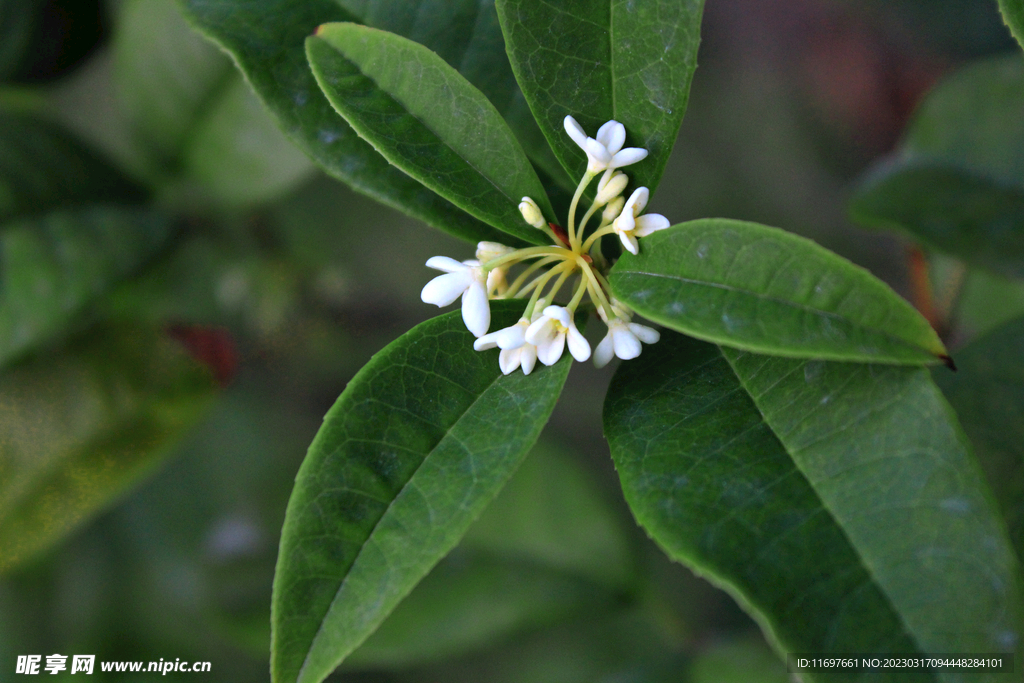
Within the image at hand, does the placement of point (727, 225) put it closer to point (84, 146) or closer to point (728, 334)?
point (728, 334)

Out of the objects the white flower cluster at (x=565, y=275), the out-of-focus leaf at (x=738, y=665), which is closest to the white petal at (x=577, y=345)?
the white flower cluster at (x=565, y=275)

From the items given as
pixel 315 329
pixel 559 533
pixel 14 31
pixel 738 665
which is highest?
pixel 14 31

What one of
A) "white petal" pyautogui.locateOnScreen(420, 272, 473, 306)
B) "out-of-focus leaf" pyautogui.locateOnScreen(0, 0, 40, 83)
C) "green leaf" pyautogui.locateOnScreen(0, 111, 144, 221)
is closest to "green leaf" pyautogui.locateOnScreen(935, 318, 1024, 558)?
"white petal" pyautogui.locateOnScreen(420, 272, 473, 306)

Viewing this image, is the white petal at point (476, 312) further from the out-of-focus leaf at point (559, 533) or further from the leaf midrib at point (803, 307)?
the out-of-focus leaf at point (559, 533)

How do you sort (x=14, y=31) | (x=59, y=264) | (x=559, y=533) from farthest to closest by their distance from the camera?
(x=559, y=533)
(x=14, y=31)
(x=59, y=264)

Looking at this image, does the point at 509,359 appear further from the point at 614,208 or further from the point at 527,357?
the point at 614,208

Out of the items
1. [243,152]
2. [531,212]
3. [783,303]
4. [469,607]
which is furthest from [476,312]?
[469,607]

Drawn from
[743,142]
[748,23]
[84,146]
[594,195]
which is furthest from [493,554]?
[748,23]

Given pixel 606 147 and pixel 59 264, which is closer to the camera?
pixel 606 147
